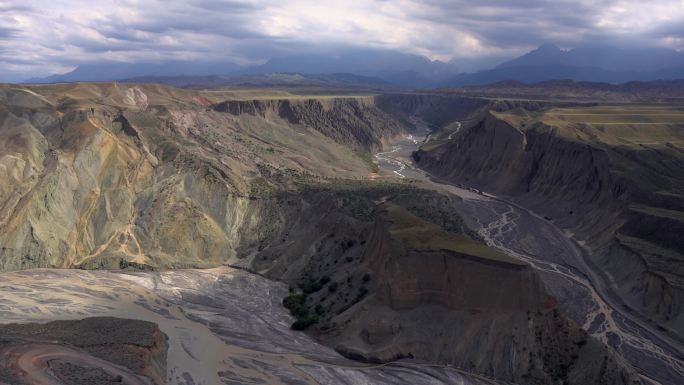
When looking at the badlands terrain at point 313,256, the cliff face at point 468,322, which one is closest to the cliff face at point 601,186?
the badlands terrain at point 313,256

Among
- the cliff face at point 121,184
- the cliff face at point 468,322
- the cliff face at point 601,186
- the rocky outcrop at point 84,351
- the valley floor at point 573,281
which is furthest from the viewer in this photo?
the cliff face at point 121,184

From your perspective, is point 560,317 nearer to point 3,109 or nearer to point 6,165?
point 6,165

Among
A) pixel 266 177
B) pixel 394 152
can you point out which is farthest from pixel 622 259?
pixel 394 152

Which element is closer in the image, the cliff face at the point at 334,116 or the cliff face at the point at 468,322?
the cliff face at the point at 468,322

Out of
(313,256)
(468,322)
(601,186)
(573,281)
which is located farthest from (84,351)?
(601,186)

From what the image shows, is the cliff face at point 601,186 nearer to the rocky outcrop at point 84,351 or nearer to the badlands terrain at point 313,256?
the badlands terrain at point 313,256

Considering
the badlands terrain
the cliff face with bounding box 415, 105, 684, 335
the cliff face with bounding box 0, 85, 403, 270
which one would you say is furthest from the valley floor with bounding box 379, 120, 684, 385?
the cliff face with bounding box 0, 85, 403, 270

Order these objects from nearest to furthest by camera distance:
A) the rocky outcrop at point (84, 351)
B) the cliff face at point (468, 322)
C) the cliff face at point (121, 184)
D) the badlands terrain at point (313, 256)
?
the rocky outcrop at point (84, 351) < the cliff face at point (468, 322) < the badlands terrain at point (313, 256) < the cliff face at point (121, 184)

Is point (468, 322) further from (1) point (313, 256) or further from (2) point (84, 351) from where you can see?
(2) point (84, 351)
